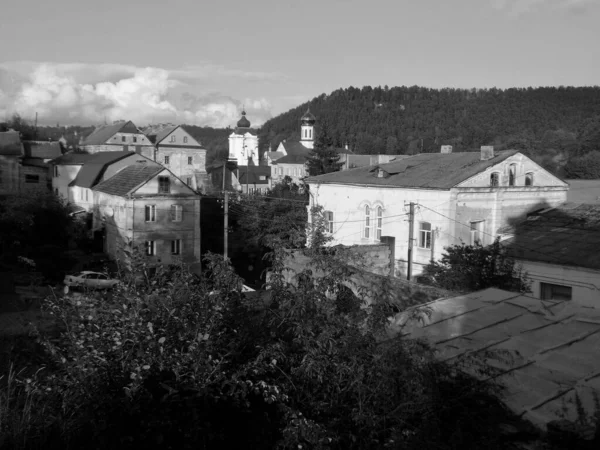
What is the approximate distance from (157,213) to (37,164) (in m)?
24.2

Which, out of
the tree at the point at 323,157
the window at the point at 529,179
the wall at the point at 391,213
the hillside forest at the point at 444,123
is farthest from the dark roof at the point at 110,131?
the window at the point at 529,179

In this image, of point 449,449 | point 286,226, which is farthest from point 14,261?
point 449,449

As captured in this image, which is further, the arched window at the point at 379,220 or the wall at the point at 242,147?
the wall at the point at 242,147

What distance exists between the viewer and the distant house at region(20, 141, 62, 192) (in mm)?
A: 48875

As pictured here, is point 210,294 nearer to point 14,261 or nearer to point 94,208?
point 14,261

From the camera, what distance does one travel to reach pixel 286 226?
3634 cm

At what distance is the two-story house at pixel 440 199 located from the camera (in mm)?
25719

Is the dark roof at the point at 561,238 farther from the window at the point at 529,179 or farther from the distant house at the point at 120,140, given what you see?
the distant house at the point at 120,140

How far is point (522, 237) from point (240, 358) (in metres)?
15.8

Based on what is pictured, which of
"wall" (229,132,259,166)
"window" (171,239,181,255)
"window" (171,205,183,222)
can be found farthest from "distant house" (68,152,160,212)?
"wall" (229,132,259,166)

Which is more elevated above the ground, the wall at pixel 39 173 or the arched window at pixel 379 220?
the wall at pixel 39 173

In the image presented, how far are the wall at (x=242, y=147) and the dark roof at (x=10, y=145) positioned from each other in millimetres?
43105

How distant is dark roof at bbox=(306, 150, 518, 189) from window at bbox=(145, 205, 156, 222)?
27.8 ft

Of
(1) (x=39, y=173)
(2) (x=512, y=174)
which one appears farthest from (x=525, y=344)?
(1) (x=39, y=173)
